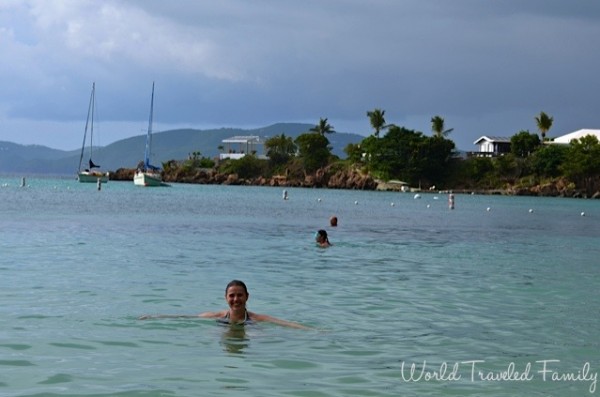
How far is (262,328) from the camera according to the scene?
13227 millimetres

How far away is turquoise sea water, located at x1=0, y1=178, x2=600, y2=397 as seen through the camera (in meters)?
10.3

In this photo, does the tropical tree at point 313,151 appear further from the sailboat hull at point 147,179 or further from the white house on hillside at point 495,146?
the sailboat hull at point 147,179

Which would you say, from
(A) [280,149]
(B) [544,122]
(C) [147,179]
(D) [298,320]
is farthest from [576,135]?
(D) [298,320]

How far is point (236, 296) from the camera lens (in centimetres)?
1292

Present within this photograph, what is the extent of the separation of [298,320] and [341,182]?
6333 inches

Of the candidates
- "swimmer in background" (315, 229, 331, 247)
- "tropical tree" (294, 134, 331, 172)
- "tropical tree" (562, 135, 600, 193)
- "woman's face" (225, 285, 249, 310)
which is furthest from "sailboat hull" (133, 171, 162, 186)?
"woman's face" (225, 285, 249, 310)

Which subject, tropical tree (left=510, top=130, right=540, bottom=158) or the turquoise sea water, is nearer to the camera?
the turquoise sea water

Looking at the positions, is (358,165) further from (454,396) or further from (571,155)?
(454,396)

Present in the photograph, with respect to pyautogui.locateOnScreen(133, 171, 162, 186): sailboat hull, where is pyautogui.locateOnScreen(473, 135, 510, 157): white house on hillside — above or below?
above

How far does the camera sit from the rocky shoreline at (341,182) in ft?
512

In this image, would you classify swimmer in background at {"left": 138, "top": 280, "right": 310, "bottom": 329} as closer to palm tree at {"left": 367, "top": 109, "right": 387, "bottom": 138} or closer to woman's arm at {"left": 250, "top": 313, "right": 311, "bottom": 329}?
woman's arm at {"left": 250, "top": 313, "right": 311, "bottom": 329}

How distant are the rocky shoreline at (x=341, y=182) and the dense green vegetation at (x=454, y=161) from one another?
46.2 inches

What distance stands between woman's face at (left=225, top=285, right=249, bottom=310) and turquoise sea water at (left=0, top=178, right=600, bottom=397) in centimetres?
42

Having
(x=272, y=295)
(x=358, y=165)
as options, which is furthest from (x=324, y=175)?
(x=272, y=295)
